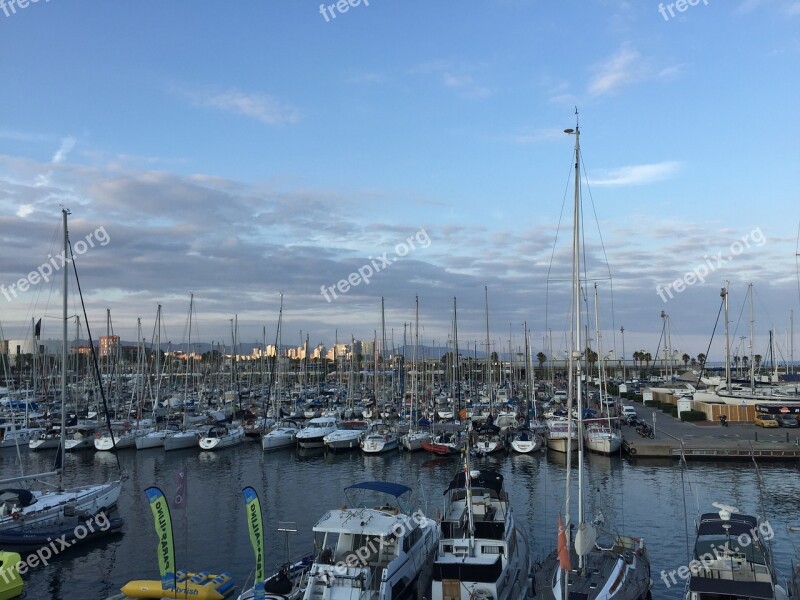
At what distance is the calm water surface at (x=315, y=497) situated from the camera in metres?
26.9

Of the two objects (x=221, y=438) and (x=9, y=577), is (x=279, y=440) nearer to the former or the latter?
(x=221, y=438)

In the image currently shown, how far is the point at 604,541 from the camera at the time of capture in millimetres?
27656

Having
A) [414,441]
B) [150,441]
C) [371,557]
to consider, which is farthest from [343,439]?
[371,557]

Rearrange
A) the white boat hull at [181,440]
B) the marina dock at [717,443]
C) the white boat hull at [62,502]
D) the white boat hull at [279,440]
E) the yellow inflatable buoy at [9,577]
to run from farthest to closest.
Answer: the white boat hull at [181,440], the white boat hull at [279,440], the marina dock at [717,443], the white boat hull at [62,502], the yellow inflatable buoy at [9,577]

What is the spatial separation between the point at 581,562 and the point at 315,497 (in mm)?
22970

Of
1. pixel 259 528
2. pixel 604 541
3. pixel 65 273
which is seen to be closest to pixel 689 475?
pixel 604 541

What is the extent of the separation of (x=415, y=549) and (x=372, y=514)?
1.91 m

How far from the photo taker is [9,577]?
76.9 feet

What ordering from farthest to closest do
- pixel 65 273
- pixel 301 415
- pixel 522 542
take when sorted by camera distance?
pixel 301 415 → pixel 65 273 → pixel 522 542

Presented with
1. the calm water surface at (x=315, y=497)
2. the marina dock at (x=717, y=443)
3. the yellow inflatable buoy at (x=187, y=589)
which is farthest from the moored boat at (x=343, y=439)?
the yellow inflatable buoy at (x=187, y=589)

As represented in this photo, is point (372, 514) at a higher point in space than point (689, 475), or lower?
higher

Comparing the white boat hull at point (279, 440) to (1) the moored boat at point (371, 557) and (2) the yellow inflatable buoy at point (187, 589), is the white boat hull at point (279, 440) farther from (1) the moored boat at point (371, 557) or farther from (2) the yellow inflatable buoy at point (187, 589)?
(1) the moored boat at point (371, 557)

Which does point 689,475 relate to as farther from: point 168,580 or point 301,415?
point 301,415

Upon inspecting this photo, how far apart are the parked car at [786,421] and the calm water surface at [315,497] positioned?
14.9 meters
